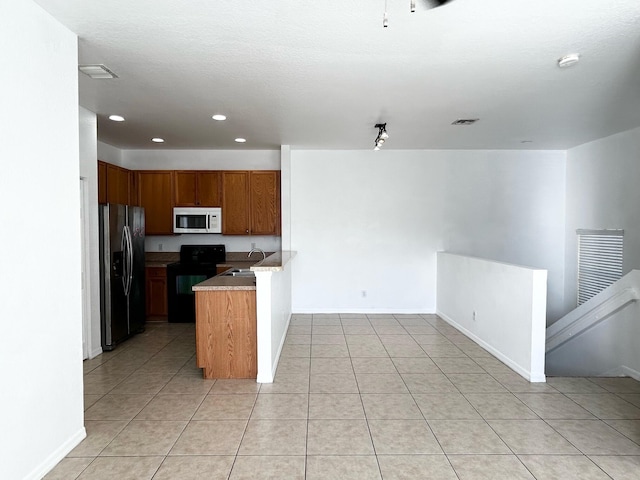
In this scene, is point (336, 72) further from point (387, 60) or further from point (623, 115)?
point (623, 115)

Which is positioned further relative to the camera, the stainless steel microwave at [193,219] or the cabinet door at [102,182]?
the stainless steel microwave at [193,219]

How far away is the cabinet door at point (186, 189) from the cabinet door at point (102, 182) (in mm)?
1134

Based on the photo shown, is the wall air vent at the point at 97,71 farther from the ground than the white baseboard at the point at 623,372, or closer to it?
farther from the ground

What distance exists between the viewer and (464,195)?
5969mm

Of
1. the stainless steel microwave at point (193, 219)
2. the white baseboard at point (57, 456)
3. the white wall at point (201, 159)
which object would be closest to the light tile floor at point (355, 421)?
the white baseboard at point (57, 456)

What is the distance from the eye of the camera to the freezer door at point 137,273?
4727mm

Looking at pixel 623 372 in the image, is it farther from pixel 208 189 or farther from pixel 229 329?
pixel 208 189

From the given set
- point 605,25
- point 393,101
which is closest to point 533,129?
point 393,101

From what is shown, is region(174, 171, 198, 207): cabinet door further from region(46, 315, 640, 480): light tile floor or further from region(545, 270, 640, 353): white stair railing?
region(545, 270, 640, 353): white stair railing

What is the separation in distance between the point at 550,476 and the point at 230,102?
12.5 ft

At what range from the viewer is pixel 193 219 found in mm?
5723

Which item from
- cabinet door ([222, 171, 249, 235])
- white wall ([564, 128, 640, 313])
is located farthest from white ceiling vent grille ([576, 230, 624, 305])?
cabinet door ([222, 171, 249, 235])

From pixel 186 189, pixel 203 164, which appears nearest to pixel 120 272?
pixel 186 189

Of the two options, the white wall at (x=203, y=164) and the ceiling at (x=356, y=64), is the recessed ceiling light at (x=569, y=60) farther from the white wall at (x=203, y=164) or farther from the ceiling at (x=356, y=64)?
the white wall at (x=203, y=164)
